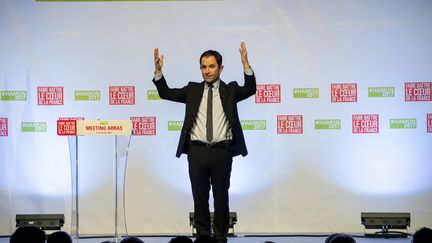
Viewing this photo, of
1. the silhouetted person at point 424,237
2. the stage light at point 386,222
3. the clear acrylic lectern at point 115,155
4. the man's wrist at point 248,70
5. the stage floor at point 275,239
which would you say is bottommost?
the stage floor at point 275,239

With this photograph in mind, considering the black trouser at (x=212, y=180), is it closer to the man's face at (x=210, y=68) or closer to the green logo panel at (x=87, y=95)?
the man's face at (x=210, y=68)

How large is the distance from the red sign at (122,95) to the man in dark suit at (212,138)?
1.68 metres

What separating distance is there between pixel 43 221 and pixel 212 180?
7.47ft

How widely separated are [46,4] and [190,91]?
2.53 m

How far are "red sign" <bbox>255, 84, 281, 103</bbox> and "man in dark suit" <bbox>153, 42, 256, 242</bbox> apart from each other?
1593 mm

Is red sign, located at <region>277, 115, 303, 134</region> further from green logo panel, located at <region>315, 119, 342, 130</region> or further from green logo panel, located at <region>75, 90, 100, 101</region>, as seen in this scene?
green logo panel, located at <region>75, 90, 100, 101</region>

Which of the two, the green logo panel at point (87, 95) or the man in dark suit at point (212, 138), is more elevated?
the green logo panel at point (87, 95)

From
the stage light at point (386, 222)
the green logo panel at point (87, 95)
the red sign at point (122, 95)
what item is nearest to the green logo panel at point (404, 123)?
the stage light at point (386, 222)

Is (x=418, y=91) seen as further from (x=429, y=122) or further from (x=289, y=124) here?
(x=289, y=124)

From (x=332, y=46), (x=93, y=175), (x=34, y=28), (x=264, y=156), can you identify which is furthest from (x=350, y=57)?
(x=34, y=28)

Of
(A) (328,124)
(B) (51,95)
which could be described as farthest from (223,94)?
(B) (51,95)

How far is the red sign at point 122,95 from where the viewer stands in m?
6.24

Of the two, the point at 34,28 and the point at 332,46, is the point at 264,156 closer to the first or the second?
the point at 332,46

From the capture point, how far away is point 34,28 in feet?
20.6
